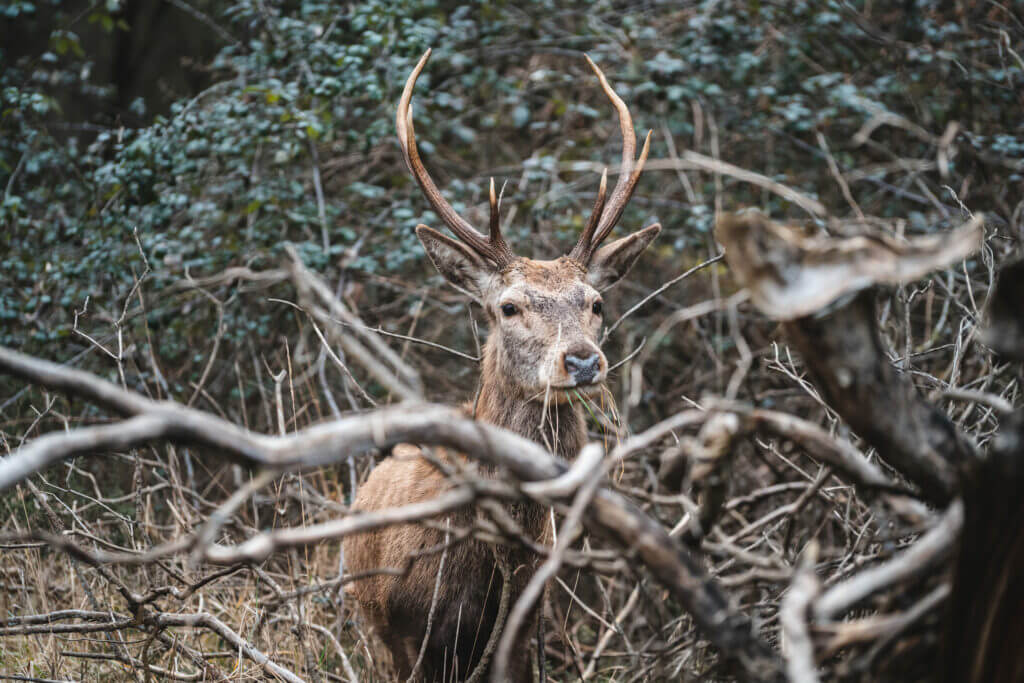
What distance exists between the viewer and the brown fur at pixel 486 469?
140 inches

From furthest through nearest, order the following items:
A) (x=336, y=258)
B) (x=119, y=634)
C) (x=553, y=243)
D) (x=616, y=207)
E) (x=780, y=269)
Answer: (x=553, y=243)
(x=336, y=258)
(x=616, y=207)
(x=119, y=634)
(x=780, y=269)

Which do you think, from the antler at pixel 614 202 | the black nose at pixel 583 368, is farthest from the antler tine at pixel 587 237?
the black nose at pixel 583 368

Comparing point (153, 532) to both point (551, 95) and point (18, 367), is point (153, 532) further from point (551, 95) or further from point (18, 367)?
point (551, 95)

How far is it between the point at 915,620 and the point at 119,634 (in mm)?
3260

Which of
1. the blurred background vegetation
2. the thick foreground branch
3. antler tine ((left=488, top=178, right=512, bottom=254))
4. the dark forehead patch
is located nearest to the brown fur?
the dark forehead patch

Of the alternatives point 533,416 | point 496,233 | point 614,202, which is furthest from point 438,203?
point 533,416

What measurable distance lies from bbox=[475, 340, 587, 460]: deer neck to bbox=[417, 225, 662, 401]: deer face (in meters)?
0.04

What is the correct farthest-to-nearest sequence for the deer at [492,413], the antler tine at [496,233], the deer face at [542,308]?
the antler tine at [496,233]
the deer face at [542,308]
the deer at [492,413]

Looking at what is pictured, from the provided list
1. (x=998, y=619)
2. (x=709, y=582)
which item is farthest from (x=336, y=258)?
(x=998, y=619)

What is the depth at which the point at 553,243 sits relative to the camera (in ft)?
21.2

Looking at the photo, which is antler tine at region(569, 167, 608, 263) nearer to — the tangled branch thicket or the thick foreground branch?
the tangled branch thicket

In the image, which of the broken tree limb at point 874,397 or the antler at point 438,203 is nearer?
the broken tree limb at point 874,397

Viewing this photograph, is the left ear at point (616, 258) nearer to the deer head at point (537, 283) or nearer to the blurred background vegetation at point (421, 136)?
the deer head at point (537, 283)

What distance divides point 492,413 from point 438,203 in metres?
1.12
